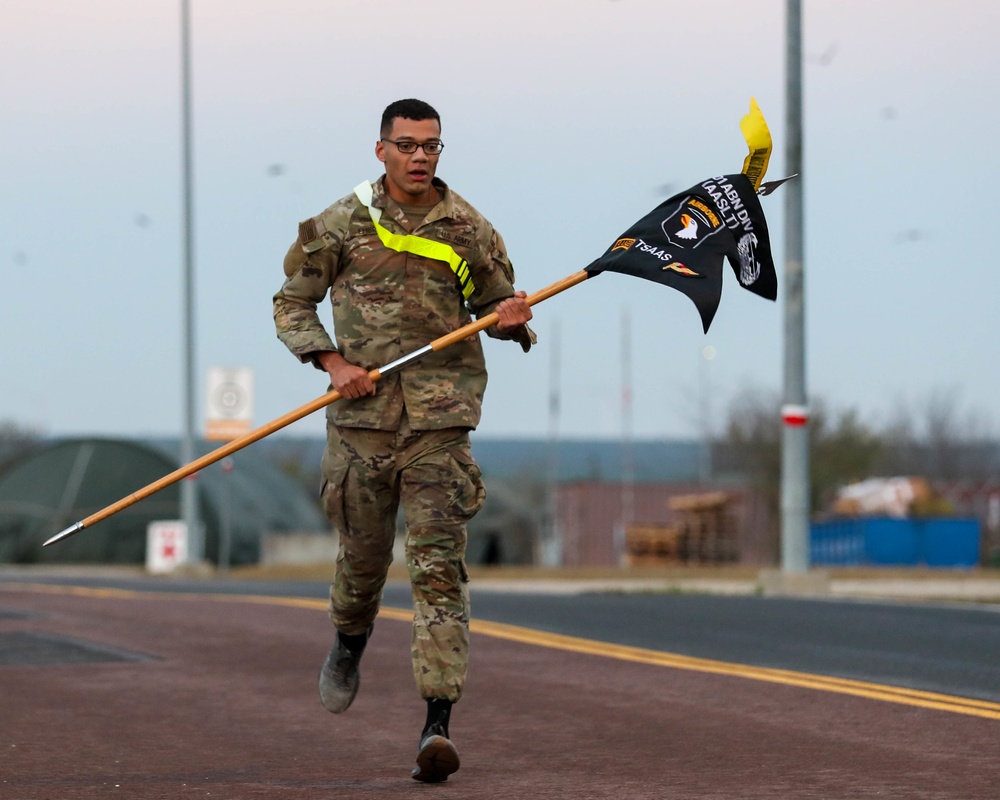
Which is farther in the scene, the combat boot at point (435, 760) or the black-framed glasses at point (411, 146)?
the black-framed glasses at point (411, 146)

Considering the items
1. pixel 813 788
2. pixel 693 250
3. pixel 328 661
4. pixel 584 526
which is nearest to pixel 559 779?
pixel 813 788

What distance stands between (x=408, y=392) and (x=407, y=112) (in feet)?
3.00

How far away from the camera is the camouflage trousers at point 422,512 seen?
19.2 feet

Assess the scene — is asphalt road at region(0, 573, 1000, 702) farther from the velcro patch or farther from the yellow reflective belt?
the velcro patch

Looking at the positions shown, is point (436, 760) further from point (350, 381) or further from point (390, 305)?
point (390, 305)

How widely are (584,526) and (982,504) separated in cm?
1221

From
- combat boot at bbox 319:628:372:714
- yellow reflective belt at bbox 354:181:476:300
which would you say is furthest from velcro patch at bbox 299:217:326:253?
combat boot at bbox 319:628:372:714

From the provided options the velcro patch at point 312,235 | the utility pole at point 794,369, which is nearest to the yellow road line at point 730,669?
the velcro patch at point 312,235

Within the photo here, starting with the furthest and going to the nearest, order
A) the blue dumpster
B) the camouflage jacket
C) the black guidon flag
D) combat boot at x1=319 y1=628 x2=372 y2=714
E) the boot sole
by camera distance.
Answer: the blue dumpster, combat boot at x1=319 y1=628 x2=372 y2=714, the black guidon flag, the camouflage jacket, the boot sole

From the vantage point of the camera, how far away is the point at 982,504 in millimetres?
50406

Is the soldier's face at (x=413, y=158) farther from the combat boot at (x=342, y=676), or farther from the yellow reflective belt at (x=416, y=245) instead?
the combat boot at (x=342, y=676)

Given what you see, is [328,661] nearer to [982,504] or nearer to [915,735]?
[915,735]

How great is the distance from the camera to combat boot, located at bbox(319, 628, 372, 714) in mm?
6512

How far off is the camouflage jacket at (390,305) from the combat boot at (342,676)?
3.00 feet
